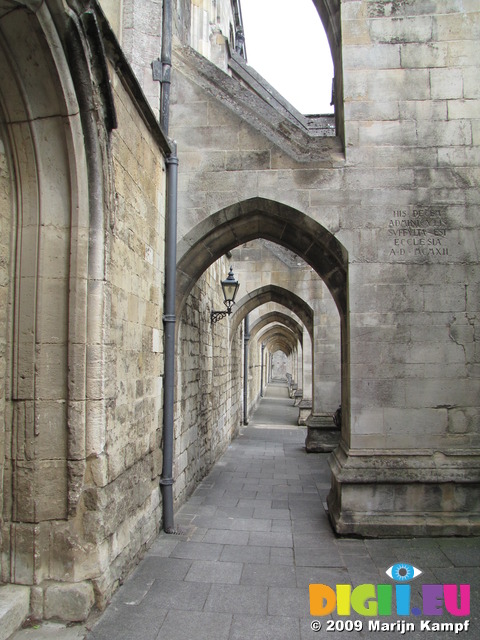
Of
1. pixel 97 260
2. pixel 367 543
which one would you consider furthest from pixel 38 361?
pixel 367 543

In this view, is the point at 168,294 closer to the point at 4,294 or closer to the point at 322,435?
the point at 4,294

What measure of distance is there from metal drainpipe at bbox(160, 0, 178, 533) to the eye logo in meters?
1.92

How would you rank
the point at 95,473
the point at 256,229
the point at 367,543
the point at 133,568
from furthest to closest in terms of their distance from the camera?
the point at 256,229, the point at 367,543, the point at 133,568, the point at 95,473

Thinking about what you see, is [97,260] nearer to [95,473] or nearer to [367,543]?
[95,473]

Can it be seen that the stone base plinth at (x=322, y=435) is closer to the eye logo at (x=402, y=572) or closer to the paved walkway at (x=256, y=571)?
the paved walkway at (x=256, y=571)

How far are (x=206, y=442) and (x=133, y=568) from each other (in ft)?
12.4

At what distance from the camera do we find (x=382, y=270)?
4777mm

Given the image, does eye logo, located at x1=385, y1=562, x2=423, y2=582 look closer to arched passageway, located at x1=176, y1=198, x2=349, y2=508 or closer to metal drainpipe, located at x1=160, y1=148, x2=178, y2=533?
arched passageway, located at x1=176, y1=198, x2=349, y2=508

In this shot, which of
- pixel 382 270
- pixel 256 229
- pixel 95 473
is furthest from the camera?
pixel 256 229

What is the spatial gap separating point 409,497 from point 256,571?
1.62 meters

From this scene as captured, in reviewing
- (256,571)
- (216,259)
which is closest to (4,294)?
(256,571)

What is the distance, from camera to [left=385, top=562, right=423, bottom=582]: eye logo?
3625 mm

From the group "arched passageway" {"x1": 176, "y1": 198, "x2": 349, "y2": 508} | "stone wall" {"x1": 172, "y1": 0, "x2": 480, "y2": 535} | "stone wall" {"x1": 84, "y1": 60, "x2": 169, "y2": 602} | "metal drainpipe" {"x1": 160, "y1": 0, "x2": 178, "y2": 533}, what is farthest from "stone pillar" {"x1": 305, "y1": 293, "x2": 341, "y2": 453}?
"stone wall" {"x1": 84, "y1": 60, "x2": 169, "y2": 602}

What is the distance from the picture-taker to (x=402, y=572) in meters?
3.72
